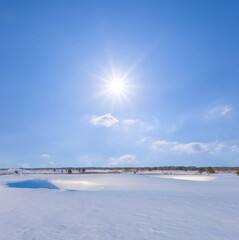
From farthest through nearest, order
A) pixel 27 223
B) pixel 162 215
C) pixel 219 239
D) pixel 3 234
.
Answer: pixel 162 215, pixel 27 223, pixel 3 234, pixel 219 239

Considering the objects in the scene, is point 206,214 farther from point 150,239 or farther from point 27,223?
point 27,223

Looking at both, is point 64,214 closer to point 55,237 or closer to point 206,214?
point 55,237

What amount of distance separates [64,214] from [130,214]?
2818 mm

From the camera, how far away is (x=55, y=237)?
20.6 ft

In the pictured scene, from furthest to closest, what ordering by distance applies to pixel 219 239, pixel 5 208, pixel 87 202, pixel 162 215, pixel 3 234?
pixel 87 202 → pixel 5 208 → pixel 162 215 → pixel 3 234 → pixel 219 239

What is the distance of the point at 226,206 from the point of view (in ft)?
35.2

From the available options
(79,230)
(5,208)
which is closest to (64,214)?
(79,230)

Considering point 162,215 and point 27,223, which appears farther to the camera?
point 162,215

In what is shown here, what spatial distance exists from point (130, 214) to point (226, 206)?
208 inches

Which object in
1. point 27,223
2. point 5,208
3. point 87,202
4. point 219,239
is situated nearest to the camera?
point 219,239

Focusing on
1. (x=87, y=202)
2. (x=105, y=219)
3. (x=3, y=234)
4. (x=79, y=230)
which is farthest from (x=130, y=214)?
(x=3, y=234)

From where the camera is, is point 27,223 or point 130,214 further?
point 130,214

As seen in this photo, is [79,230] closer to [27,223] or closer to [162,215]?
[27,223]

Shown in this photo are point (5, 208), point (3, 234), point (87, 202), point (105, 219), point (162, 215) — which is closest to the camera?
point (3, 234)
